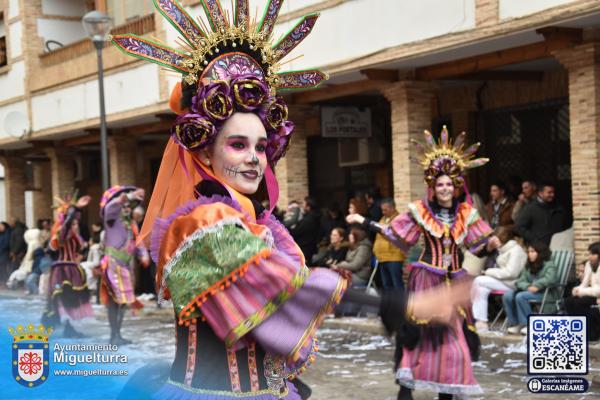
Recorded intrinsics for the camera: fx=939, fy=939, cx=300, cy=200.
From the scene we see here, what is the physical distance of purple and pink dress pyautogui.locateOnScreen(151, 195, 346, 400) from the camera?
3395 mm

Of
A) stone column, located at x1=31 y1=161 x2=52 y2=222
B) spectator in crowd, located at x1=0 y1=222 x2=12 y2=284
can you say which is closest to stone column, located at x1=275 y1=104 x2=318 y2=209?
spectator in crowd, located at x1=0 y1=222 x2=12 y2=284

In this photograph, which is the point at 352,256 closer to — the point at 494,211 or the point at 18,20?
the point at 494,211

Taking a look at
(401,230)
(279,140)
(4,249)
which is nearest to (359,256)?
(401,230)

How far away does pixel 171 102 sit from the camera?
159 inches

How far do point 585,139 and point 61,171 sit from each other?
18218mm

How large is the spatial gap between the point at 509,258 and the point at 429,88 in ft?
14.5

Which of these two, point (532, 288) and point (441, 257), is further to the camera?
point (532, 288)

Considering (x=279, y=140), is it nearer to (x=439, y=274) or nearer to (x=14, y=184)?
(x=439, y=274)

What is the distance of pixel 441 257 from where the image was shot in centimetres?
847

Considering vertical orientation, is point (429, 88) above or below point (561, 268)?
above

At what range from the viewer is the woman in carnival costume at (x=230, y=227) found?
11.2ft

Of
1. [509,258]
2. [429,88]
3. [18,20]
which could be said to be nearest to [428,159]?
[509,258]

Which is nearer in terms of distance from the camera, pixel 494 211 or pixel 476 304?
pixel 476 304

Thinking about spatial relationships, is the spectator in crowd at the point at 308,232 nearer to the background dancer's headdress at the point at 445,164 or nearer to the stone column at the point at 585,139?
the stone column at the point at 585,139
